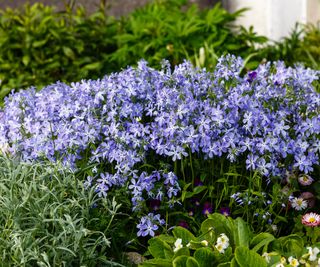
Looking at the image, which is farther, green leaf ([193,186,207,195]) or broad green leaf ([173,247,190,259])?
green leaf ([193,186,207,195])

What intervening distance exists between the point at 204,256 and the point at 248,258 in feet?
0.56

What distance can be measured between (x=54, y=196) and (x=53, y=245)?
9.0 inches

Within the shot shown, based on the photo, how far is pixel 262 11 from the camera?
22.9 ft

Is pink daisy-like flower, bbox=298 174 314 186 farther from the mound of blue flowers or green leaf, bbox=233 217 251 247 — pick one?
green leaf, bbox=233 217 251 247

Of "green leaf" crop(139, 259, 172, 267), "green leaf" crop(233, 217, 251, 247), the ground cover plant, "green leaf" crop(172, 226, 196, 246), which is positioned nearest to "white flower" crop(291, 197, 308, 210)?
the ground cover plant

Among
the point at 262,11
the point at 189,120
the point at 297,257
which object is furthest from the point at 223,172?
the point at 262,11

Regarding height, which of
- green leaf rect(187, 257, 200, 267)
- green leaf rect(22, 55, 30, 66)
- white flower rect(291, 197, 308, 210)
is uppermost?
green leaf rect(22, 55, 30, 66)

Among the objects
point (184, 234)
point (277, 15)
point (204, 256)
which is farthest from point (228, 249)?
point (277, 15)

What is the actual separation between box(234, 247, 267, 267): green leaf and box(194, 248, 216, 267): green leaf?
A: 0.37 feet

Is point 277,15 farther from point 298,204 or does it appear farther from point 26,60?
point 298,204

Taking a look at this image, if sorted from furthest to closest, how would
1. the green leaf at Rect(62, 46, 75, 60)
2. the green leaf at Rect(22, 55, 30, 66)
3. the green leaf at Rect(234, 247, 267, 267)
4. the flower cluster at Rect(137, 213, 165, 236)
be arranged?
the green leaf at Rect(62, 46, 75, 60) < the green leaf at Rect(22, 55, 30, 66) < the flower cluster at Rect(137, 213, 165, 236) < the green leaf at Rect(234, 247, 267, 267)

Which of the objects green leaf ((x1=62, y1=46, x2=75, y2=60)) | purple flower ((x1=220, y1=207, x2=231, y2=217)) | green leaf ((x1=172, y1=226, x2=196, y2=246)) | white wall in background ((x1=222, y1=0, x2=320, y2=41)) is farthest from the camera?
white wall in background ((x1=222, y1=0, x2=320, y2=41))

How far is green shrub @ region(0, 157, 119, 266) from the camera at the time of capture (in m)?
2.92

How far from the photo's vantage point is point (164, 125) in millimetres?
3473
